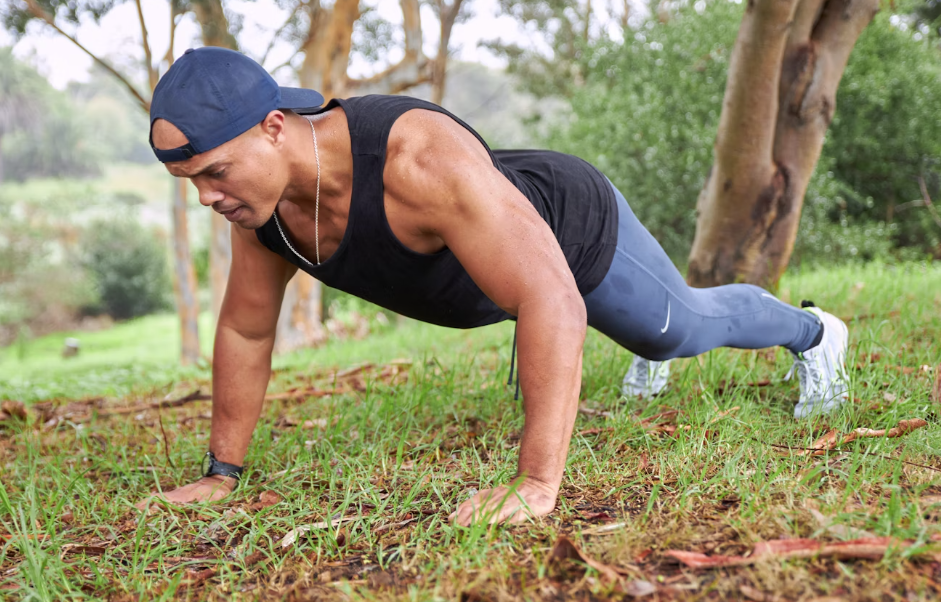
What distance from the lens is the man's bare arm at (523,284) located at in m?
1.79

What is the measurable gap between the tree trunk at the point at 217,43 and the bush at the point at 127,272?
49.9ft

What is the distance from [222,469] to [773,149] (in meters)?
3.57

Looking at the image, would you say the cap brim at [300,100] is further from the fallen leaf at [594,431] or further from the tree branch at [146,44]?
the tree branch at [146,44]

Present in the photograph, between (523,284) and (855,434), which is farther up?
(523,284)

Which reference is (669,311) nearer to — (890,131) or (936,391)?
(936,391)

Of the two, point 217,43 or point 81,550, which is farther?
point 217,43

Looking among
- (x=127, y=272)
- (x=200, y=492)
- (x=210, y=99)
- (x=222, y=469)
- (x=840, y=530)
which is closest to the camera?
(x=840, y=530)

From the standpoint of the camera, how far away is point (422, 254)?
204cm

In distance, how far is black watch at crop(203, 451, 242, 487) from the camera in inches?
97.3

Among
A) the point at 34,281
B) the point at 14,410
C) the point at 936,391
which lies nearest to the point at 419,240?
the point at 936,391

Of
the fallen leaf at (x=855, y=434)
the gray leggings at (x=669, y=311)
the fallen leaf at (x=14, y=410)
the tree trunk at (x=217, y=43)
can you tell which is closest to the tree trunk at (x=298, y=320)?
the tree trunk at (x=217, y=43)

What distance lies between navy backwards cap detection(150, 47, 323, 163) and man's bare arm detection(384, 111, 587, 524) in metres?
0.44

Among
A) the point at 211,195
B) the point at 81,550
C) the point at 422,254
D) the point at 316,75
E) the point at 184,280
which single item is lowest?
the point at 184,280

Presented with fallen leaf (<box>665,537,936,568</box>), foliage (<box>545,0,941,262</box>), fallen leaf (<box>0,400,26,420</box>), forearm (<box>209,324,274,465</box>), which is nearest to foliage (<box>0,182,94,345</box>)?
foliage (<box>545,0,941,262</box>)
